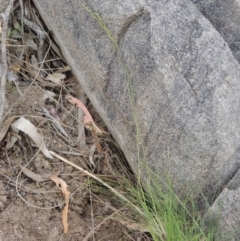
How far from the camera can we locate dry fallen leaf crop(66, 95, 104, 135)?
202 cm

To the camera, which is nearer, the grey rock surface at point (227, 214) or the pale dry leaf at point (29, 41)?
the grey rock surface at point (227, 214)

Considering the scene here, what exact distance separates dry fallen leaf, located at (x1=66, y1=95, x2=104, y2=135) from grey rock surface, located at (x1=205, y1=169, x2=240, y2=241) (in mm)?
556

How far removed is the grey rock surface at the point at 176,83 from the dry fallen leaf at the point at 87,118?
0.66ft

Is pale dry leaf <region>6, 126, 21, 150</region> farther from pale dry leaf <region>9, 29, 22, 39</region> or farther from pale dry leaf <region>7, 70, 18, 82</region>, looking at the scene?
pale dry leaf <region>9, 29, 22, 39</region>

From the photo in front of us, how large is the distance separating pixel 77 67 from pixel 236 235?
861mm

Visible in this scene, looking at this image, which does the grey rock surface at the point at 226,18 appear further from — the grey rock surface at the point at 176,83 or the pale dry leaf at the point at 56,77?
the pale dry leaf at the point at 56,77

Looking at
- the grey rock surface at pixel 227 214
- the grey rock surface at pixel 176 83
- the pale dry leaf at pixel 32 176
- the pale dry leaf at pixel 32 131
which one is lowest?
the pale dry leaf at pixel 32 176

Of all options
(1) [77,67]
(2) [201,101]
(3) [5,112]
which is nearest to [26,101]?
(3) [5,112]

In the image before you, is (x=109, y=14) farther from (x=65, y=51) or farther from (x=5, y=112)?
(x=5, y=112)

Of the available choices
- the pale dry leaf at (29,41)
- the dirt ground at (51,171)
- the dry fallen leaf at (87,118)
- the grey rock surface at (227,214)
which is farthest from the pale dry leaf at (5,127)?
the grey rock surface at (227,214)

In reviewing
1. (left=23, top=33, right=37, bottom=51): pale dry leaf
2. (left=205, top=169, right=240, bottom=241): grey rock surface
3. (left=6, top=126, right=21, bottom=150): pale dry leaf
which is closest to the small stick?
(left=6, top=126, right=21, bottom=150): pale dry leaf

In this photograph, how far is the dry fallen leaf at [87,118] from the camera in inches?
79.5

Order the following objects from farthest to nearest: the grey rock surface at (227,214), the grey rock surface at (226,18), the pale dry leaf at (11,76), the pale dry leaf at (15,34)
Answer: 1. the pale dry leaf at (15,34)
2. the pale dry leaf at (11,76)
3. the grey rock surface at (226,18)
4. the grey rock surface at (227,214)

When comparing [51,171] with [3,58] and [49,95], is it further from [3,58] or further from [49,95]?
[3,58]
